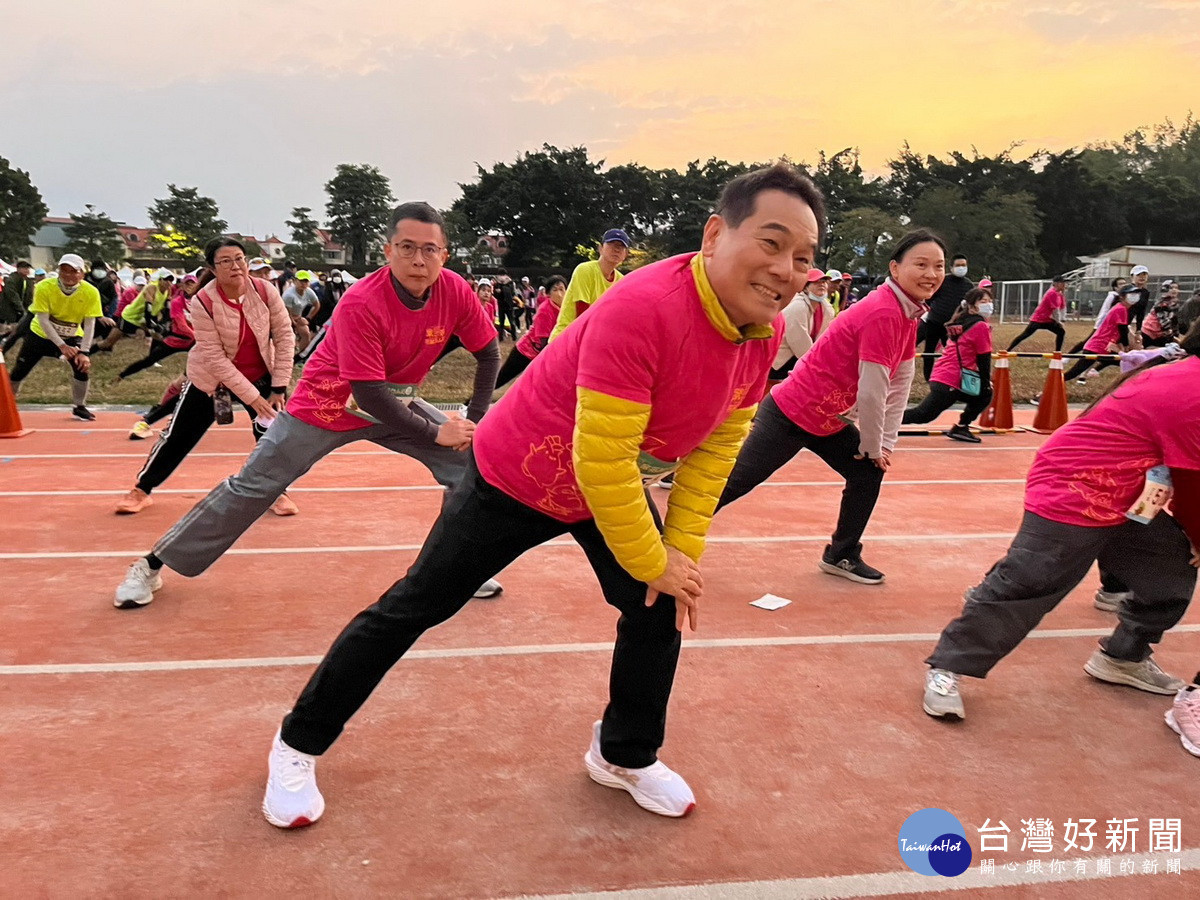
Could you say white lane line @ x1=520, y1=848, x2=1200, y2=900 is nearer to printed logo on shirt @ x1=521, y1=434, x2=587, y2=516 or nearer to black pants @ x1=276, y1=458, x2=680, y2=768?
black pants @ x1=276, y1=458, x2=680, y2=768

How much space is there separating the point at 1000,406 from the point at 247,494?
9.46 metres

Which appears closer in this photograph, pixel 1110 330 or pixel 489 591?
pixel 489 591

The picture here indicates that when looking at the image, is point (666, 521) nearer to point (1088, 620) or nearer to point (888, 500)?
point (1088, 620)

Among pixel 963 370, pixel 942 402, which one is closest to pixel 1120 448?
pixel 942 402

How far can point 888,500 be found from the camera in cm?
692

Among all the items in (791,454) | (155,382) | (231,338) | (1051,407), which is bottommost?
(155,382)

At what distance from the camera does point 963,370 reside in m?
9.43

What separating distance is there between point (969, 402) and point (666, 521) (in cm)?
838

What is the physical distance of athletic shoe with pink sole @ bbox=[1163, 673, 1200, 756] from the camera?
3111mm

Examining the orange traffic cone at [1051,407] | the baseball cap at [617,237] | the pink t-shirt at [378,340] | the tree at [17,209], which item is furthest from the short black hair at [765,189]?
the tree at [17,209]

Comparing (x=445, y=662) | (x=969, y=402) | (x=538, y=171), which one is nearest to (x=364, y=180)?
(x=538, y=171)

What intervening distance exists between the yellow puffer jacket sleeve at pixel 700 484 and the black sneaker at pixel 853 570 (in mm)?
2706

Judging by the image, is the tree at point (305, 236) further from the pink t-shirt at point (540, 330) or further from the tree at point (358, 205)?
the pink t-shirt at point (540, 330)

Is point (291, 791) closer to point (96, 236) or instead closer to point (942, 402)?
point (942, 402)
